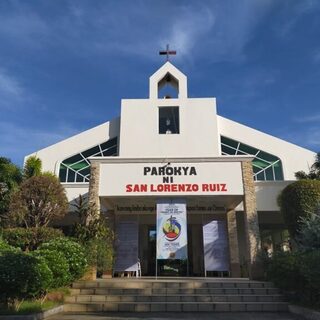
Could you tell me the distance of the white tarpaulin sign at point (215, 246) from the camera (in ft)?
52.0

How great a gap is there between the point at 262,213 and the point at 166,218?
6119 millimetres

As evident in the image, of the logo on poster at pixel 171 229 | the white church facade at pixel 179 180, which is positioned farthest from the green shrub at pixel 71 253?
the logo on poster at pixel 171 229

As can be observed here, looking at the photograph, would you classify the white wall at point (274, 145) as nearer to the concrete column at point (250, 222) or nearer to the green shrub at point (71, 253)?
the concrete column at point (250, 222)

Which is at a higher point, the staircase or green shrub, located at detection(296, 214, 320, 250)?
green shrub, located at detection(296, 214, 320, 250)

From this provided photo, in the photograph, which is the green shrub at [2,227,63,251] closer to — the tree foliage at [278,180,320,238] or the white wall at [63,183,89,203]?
the white wall at [63,183,89,203]

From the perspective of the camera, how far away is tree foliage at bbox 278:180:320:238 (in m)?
14.4

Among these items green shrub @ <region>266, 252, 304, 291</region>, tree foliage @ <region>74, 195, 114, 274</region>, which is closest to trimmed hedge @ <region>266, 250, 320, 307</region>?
green shrub @ <region>266, 252, 304, 291</region>

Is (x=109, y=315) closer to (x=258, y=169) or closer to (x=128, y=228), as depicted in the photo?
(x=128, y=228)

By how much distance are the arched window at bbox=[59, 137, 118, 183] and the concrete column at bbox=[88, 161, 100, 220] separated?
20.1 feet

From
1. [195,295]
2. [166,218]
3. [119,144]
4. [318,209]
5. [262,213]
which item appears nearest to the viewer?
[195,295]

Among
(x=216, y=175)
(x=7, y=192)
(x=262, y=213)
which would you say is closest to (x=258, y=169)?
(x=262, y=213)

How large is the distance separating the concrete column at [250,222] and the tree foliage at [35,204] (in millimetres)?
7673

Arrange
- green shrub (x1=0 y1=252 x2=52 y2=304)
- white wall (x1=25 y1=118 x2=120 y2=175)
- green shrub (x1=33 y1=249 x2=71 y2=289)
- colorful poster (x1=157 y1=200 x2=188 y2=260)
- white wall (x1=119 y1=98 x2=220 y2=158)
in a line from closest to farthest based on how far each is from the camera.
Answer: green shrub (x1=0 y1=252 x2=52 y2=304) < green shrub (x1=33 y1=249 x2=71 y2=289) < colorful poster (x1=157 y1=200 x2=188 y2=260) < white wall (x1=119 y1=98 x2=220 y2=158) < white wall (x1=25 y1=118 x2=120 y2=175)

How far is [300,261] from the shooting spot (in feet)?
31.6
